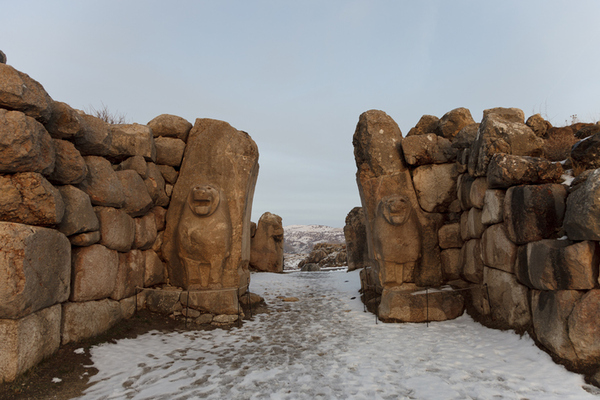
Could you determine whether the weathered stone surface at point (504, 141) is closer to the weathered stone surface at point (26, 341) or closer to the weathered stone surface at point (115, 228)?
the weathered stone surface at point (115, 228)

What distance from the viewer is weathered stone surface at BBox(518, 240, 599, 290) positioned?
320cm

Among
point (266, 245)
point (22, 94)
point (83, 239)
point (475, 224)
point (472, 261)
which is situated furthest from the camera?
point (266, 245)

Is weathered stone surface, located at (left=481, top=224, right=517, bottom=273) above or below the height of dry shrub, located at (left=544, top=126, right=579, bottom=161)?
below

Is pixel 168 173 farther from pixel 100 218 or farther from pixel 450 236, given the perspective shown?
pixel 450 236

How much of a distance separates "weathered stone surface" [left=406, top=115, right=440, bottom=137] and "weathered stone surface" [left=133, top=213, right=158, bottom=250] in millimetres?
5421

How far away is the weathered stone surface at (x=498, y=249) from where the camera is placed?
4.30 meters

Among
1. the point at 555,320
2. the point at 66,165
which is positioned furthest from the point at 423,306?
the point at 66,165

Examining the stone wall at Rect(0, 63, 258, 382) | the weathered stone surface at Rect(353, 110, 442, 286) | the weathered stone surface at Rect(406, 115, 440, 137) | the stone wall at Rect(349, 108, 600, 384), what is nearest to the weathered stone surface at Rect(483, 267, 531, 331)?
the stone wall at Rect(349, 108, 600, 384)

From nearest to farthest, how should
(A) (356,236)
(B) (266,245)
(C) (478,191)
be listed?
(C) (478,191)
(A) (356,236)
(B) (266,245)

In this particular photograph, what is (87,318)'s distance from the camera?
4.21 m

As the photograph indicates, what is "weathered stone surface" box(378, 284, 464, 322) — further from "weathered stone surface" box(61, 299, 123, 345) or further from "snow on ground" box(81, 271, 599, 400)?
"weathered stone surface" box(61, 299, 123, 345)

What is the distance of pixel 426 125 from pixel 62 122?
250 inches

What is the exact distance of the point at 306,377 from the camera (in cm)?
355

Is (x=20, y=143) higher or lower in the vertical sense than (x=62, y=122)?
lower
